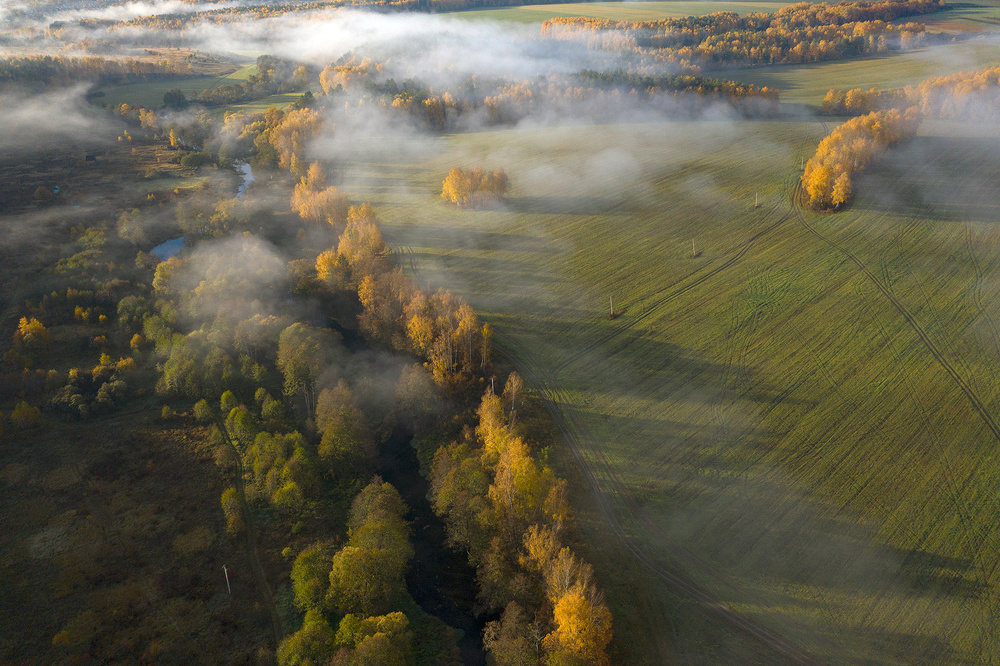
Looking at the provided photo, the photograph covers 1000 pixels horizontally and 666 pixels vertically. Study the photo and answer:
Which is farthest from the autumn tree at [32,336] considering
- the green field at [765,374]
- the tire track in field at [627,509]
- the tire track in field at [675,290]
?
the tire track in field at [675,290]

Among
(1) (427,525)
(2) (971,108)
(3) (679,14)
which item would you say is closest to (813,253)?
(1) (427,525)

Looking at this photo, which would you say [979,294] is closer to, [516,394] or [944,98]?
[516,394]

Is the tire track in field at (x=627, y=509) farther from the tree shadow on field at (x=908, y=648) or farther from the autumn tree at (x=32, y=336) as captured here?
the autumn tree at (x=32, y=336)

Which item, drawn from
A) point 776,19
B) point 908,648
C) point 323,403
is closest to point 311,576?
point 323,403

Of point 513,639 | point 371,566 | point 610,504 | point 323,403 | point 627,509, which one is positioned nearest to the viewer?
point 513,639

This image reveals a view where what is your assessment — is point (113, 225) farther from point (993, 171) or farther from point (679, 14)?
point (679, 14)

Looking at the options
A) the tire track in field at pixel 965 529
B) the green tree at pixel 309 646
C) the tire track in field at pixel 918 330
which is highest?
the tire track in field at pixel 918 330
